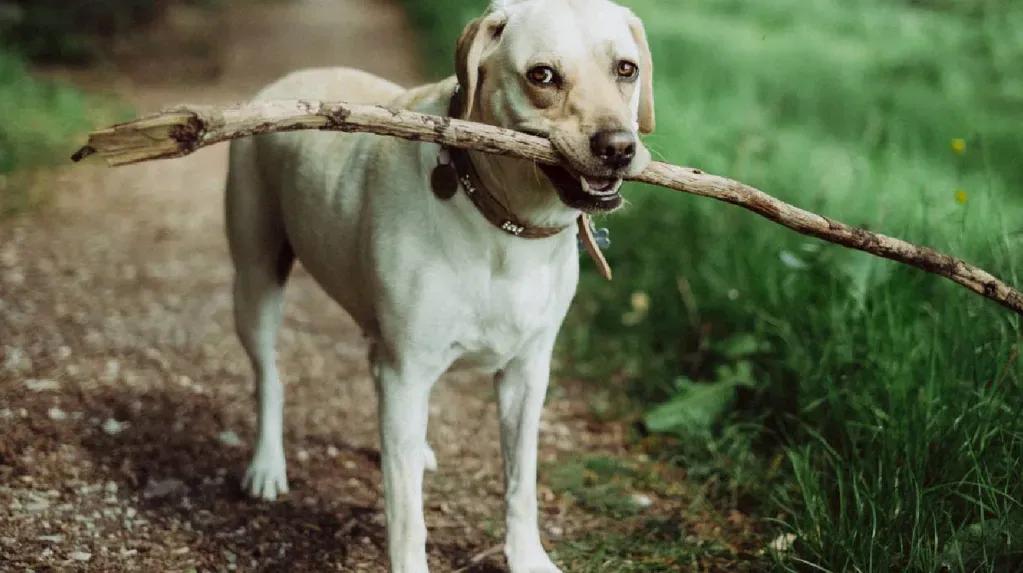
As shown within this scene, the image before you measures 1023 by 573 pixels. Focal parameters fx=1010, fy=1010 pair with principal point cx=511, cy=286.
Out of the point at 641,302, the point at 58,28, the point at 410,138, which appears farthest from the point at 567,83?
the point at 58,28

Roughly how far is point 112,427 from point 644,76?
89.9 inches

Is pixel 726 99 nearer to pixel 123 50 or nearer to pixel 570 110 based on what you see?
pixel 570 110

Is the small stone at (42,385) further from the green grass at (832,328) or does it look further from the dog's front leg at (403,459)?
the green grass at (832,328)

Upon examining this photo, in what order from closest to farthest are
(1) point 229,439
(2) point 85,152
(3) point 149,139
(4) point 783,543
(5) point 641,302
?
(3) point 149,139 → (2) point 85,152 → (4) point 783,543 → (1) point 229,439 → (5) point 641,302

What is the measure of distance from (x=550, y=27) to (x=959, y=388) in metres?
1.67

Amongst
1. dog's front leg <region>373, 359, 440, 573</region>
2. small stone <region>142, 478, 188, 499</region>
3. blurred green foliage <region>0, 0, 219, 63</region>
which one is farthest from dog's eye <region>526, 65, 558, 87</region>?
blurred green foliage <region>0, 0, 219, 63</region>

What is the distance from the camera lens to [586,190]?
7.53 ft

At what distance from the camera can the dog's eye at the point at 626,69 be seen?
2473mm

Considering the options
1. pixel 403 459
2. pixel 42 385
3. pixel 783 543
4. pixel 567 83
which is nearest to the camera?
pixel 567 83

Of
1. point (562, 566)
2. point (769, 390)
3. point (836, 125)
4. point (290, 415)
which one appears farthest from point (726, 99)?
point (562, 566)

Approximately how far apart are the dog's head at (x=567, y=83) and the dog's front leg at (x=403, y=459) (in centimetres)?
67

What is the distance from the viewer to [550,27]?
2.40 m

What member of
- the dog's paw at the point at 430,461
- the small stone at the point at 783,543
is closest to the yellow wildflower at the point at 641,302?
the dog's paw at the point at 430,461

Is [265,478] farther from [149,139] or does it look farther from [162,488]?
[149,139]
